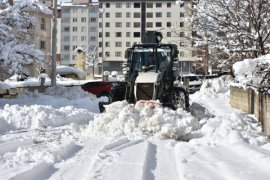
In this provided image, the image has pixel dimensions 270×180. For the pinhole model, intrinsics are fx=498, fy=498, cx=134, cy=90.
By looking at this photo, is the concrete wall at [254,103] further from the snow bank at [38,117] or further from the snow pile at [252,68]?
the snow bank at [38,117]

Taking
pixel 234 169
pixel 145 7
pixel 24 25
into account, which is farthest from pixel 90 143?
pixel 145 7

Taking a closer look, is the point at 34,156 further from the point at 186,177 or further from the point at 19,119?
the point at 19,119

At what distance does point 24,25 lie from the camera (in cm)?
2516

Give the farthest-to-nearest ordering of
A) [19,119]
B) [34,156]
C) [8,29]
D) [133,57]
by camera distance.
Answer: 1. [8,29]
2. [133,57]
3. [19,119]
4. [34,156]

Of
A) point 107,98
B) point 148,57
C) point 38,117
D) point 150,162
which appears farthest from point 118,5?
point 150,162

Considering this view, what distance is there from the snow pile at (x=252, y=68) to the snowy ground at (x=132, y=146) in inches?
50.1

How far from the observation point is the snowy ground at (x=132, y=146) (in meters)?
7.58

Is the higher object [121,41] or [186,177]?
[121,41]

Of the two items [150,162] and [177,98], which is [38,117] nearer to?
[177,98]

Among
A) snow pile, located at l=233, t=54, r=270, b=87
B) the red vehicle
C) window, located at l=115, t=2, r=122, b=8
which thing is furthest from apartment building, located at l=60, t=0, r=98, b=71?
snow pile, located at l=233, t=54, r=270, b=87

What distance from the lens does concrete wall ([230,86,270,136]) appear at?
12.4m

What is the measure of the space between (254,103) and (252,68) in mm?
6147

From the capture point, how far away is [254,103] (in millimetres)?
16875

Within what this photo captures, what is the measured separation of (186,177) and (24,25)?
19551 mm
